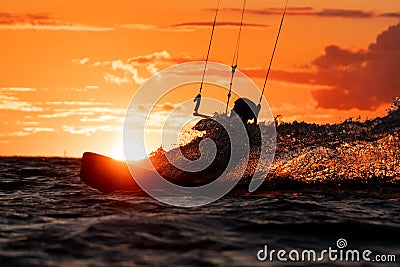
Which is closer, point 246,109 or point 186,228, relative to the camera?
point 186,228

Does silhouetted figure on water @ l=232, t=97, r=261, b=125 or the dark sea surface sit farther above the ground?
silhouetted figure on water @ l=232, t=97, r=261, b=125

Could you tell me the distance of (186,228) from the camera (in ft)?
40.3

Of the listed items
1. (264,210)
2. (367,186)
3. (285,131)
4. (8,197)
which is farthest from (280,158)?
(8,197)

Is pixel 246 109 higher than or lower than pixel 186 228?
higher

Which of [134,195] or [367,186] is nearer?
[134,195]

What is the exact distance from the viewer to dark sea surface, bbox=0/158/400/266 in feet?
33.3

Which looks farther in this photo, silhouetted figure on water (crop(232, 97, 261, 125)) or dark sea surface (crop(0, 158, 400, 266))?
silhouetted figure on water (crop(232, 97, 261, 125))

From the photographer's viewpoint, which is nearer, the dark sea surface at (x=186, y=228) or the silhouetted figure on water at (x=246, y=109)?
the dark sea surface at (x=186, y=228)

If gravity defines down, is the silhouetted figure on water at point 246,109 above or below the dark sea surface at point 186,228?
above

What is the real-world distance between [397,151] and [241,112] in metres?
5.71

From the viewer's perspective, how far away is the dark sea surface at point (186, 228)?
10.2m

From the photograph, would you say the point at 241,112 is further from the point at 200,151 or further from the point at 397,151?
the point at 397,151

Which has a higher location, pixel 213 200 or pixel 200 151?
pixel 200 151

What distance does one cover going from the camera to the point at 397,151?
21.2 meters
